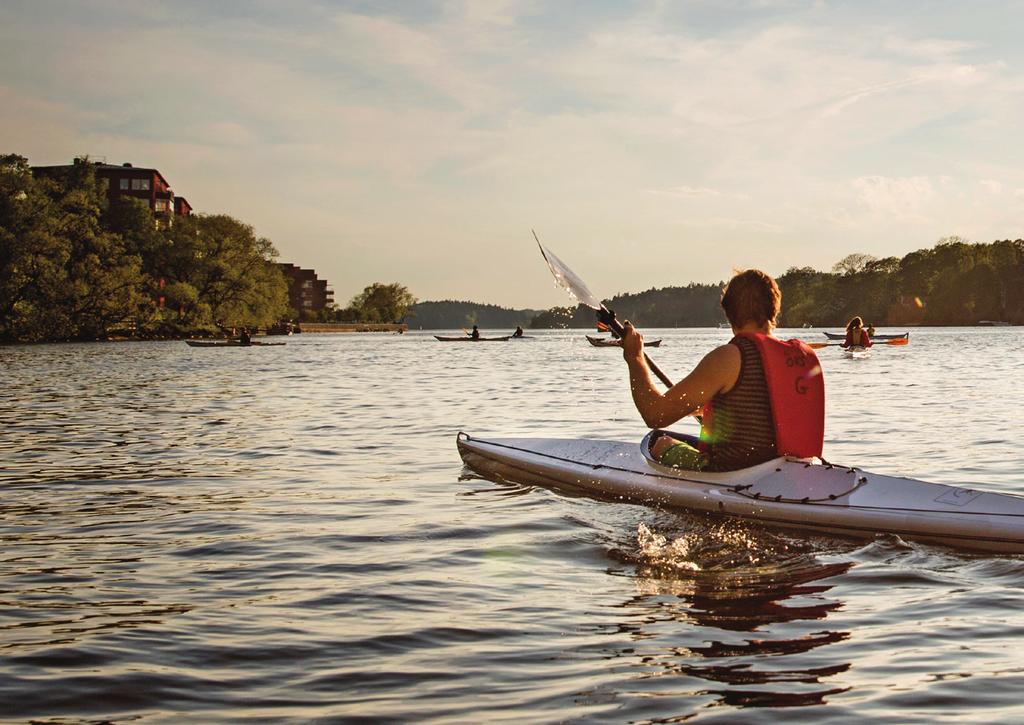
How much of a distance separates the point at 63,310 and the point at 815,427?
65.0 m

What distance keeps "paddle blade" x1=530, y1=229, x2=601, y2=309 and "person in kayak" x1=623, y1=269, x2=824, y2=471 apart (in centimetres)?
236

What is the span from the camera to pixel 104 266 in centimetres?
6681

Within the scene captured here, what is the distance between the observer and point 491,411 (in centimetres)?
1888

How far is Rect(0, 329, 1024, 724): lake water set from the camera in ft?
12.8

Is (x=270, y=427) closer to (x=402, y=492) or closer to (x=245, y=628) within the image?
(x=402, y=492)

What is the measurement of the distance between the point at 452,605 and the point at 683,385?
6.42 ft

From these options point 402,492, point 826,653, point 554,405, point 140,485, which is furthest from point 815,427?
point 554,405

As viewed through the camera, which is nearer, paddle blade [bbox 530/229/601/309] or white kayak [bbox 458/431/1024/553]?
white kayak [bbox 458/431/1024/553]

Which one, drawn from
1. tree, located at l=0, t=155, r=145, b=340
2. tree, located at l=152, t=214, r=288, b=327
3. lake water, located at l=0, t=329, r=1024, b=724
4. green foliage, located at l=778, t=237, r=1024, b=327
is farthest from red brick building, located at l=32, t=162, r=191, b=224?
green foliage, located at l=778, t=237, r=1024, b=327

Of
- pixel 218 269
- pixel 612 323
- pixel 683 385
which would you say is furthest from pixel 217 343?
pixel 683 385

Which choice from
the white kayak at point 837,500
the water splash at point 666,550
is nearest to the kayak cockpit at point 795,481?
the white kayak at point 837,500

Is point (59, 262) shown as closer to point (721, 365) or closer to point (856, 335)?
point (856, 335)

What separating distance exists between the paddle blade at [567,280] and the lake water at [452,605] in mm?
1804

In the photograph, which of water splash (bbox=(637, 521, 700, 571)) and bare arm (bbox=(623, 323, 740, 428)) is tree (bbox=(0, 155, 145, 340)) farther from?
bare arm (bbox=(623, 323, 740, 428))
